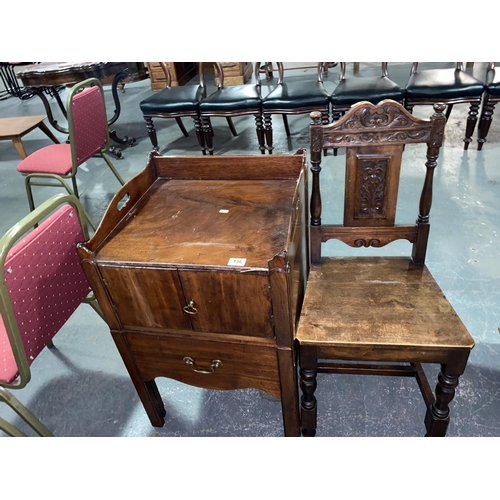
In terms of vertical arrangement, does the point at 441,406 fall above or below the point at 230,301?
below

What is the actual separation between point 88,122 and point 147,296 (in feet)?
6.03

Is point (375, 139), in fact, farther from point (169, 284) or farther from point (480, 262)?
point (480, 262)

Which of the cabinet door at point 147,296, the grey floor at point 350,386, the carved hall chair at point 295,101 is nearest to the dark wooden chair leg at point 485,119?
the grey floor at point 350,386

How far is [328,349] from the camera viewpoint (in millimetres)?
1143

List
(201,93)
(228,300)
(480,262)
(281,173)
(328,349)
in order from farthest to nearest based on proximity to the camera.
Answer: (201,93), (480,262), (281,173), (328,349), (228,300)

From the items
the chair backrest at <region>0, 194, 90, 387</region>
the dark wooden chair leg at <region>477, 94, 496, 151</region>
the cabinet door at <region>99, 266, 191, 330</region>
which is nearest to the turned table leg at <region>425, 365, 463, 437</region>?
the cabinet door at <region>99, 266, 191, 330</region>

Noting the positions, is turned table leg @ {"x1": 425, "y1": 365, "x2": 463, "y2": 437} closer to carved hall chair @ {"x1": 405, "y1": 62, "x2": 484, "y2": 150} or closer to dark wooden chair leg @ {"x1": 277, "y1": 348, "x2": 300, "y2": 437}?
dark wooden chair leg @ {"x1": 277, "y1": 348, "x2": 300, "y2": 437}

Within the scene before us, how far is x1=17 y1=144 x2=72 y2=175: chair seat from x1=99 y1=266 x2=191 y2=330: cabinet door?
67.7 inches

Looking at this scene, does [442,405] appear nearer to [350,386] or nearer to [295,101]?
[350,386]

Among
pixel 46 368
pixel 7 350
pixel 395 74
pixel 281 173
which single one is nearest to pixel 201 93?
pixel 281 173

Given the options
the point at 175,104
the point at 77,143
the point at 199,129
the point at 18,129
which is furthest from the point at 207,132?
the point at 18,129

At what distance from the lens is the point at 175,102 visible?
2.99m

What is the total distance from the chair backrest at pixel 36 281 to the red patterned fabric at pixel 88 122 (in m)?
1.37

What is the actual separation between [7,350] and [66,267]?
0.31 meters
